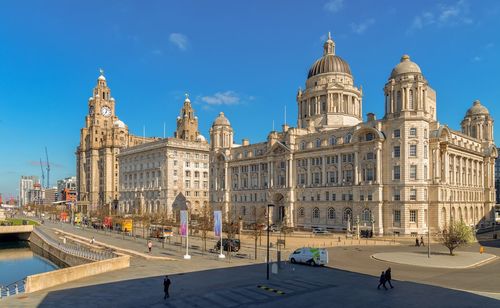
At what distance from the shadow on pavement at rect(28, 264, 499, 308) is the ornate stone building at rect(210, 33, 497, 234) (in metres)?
48.0

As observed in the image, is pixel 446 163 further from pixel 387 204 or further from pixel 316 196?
pixel 316 196

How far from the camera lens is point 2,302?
25.5 m

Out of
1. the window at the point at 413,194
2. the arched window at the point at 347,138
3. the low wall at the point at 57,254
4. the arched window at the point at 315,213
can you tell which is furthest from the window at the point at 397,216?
the low wall at the point at 57,254

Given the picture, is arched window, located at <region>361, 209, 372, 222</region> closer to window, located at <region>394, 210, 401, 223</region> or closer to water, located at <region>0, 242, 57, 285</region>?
window, located at <region>394, 210, 401, 223</region>

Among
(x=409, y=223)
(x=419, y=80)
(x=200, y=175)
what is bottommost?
(x=409, y=223)

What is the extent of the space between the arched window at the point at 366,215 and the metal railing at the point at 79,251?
5248 cm

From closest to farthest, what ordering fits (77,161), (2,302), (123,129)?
(2,302)
(123,129)
(77,161)

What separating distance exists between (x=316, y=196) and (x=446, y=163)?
2860cm

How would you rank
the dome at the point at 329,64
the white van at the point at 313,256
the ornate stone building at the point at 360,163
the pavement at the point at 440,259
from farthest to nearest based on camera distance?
1. the dome at the point at 329,64
2. the ornate stone building at the point at 360,163
3. the pavement at the point at 440,259
4. the white van at the point at 313,256

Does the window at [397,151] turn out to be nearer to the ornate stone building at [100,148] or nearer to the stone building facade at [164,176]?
the stone building facade at [164,176]

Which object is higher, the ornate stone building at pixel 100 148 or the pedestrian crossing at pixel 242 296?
the ornate stone building at pixel 100 148

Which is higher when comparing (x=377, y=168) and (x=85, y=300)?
(x=377, y=168)

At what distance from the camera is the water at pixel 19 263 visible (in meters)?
53.0

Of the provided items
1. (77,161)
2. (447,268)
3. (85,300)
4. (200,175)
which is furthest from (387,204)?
(77,161)
